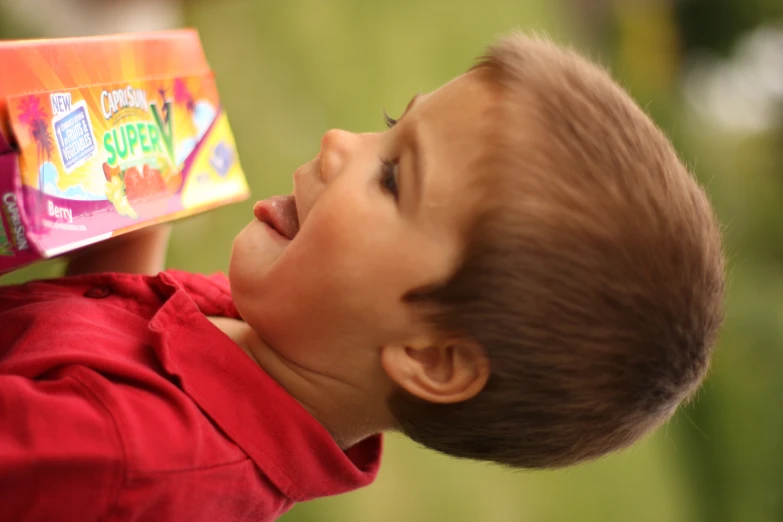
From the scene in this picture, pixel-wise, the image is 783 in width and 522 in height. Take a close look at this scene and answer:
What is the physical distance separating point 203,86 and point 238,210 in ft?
1.39

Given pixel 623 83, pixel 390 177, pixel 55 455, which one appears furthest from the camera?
pixel 623 83

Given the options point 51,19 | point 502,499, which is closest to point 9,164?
point 51,19

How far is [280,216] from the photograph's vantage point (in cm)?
59

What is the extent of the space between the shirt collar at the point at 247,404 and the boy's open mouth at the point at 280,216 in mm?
91

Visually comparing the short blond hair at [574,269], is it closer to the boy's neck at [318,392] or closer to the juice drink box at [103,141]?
the boy's neck at [318,392]

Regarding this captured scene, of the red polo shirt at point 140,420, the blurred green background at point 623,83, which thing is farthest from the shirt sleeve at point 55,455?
the blurred green background at point 623,83

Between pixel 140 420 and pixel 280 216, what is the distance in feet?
0.66

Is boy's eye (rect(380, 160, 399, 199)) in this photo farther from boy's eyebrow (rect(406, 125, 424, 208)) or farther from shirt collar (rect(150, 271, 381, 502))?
shirt collar (rect(150, 271, 381, 502))

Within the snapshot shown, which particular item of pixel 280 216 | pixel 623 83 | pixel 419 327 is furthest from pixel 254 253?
pixel 623 83

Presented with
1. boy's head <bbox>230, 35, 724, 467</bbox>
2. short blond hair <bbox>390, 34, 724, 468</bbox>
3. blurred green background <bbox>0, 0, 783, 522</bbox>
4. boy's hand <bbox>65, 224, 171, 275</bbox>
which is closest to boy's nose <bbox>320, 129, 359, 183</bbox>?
boy's head <bbox>230, 35, 724, 467</bbox>

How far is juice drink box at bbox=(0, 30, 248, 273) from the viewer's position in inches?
18.2

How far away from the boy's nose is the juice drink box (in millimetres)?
143

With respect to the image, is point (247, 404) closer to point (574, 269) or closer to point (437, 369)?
point (437, 369)

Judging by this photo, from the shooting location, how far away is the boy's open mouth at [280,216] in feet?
1.93
